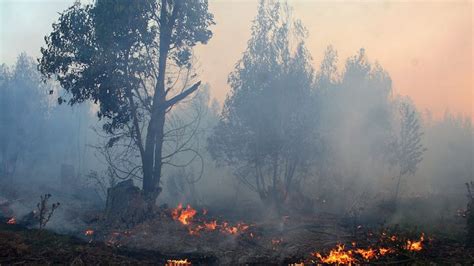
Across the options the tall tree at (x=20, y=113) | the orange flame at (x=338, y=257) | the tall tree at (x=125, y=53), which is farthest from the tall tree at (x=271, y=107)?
the tall tree at (x=20, y=113)

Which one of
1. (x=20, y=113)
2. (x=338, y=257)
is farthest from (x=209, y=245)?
(x=20, y=113)

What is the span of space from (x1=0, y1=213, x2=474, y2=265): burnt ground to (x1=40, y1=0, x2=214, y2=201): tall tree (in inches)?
127

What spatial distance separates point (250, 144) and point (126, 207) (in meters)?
11.1

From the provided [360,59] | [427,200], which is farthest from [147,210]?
[360,59]

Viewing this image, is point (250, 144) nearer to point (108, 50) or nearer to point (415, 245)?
point (108, 50)

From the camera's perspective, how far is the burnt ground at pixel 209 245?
10.3 metres

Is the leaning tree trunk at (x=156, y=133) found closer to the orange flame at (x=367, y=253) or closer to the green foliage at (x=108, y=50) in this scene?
the green foliage at (x=108, y=50)

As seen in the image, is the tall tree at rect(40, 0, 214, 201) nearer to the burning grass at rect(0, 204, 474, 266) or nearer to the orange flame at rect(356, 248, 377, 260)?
the burning grass at rect(0, 204, 474, 266)

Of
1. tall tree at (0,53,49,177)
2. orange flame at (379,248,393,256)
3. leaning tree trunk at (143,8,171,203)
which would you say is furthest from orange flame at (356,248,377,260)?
tall tree at (0,53,49,177)

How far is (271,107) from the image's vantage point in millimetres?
25812

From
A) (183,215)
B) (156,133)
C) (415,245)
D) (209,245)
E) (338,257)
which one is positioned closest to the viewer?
(338,257)

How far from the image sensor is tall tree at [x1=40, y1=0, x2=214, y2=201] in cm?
1725

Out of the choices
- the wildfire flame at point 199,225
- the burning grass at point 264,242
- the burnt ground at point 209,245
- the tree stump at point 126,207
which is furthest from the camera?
the tree stump at point 126,207

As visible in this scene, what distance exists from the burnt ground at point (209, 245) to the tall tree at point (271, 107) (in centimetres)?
911
